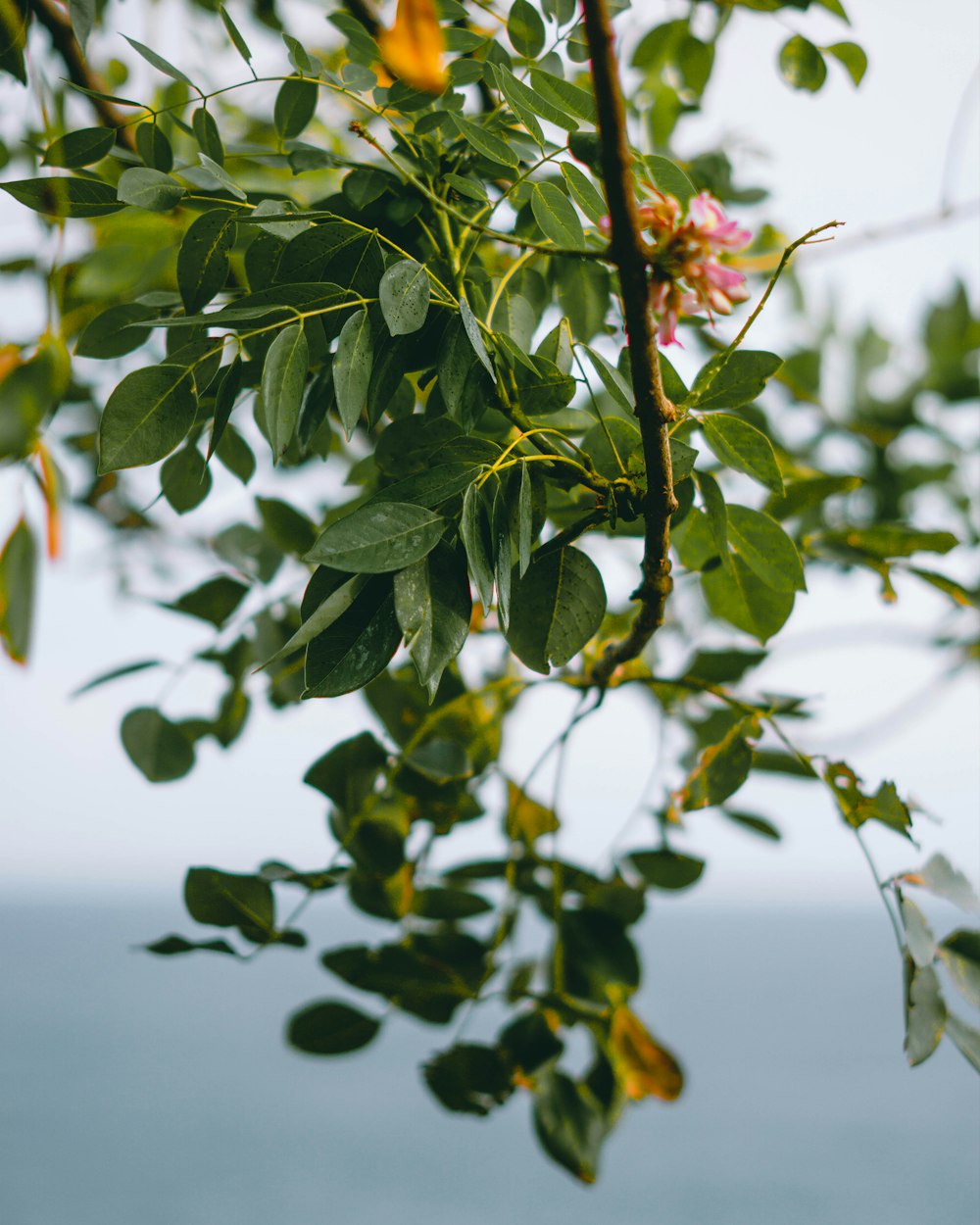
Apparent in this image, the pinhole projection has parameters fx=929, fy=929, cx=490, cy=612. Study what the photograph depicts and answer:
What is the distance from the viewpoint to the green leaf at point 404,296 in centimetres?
23

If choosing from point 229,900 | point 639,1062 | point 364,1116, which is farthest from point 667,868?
point 364,1116

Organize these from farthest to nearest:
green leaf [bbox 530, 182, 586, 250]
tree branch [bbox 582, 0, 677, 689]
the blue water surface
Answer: the blue water surface, green leaf [bbox 530, 182, 586, 250], tree branch [bbox 582, 0, 677, 689]

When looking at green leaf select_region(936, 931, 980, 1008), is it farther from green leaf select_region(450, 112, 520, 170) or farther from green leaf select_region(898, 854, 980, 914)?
green leaf select_region(450, 112, 520, 170)

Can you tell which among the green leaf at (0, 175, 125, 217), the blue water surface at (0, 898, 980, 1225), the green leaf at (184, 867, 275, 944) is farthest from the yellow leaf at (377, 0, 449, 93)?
the blue water surface at (0, 898, 980, 1225)

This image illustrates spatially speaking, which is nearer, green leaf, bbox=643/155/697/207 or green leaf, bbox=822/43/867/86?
green leaf, bbox=643/155/697/207

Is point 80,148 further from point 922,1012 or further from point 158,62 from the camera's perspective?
point 922,1012

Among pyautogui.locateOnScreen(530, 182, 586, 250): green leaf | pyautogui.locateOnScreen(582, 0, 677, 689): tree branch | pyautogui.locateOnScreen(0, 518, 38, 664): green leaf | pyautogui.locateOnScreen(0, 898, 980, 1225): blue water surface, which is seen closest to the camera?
pyautogui.locateOnScreen(582, 0, 677, 689): tree branch

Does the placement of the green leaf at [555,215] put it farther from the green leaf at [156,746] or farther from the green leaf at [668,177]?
the green leaf at [156,746]

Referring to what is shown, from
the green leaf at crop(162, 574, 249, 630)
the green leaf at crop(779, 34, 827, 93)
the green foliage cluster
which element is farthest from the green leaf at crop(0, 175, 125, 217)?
the green leaf at crop(779, 34, 827, 93)

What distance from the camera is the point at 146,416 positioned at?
0.26 meters

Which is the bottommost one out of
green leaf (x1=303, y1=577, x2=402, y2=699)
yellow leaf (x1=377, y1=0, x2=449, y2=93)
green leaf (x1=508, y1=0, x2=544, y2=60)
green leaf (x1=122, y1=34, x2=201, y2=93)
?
green leaf (x1=303, y1=577, x2=402, y2=699)

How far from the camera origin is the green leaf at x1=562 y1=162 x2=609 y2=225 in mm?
263

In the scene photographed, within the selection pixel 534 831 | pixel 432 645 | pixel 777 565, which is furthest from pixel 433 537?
pixel 534 831

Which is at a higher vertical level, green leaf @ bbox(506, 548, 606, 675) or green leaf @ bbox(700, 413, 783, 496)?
green leaf @ bbox(700, 413, 783, 496)
